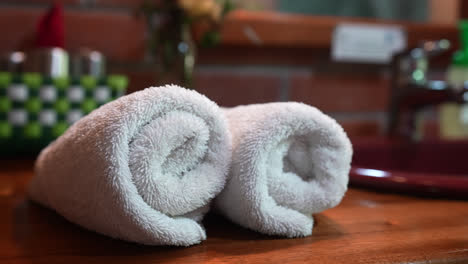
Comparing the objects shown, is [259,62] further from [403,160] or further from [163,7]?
[403,160]

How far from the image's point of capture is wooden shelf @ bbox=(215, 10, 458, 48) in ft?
3.05

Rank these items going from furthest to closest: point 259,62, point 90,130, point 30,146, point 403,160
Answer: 1. point 259,62
2. point 403,160
3. point 30,146
4. point 90,130

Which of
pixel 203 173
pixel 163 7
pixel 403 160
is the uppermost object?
pixel 163 7

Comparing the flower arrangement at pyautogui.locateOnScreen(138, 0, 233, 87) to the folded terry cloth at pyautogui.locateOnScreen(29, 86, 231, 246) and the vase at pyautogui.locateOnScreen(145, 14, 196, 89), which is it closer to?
the vase at pyautogui.locateOnScreen(145, 14, 196, 89)

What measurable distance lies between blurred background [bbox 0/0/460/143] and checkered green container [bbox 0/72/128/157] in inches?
4.3

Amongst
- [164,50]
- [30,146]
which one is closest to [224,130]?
[30,146]

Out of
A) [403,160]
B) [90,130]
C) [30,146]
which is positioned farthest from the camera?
[403,160]

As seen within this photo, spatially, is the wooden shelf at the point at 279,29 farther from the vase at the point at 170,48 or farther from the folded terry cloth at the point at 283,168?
the folded terry cloth at the point at 283,168

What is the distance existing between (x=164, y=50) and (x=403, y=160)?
0.44 m

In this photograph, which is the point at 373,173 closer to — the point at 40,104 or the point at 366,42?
the point at 40,104

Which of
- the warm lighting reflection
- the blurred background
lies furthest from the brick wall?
the warm lighting reflection

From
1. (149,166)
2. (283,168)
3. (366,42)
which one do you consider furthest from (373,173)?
(366,42)

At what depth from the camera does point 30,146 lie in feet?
2.32

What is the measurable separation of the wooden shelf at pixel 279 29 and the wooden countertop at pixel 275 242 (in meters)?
0.53
